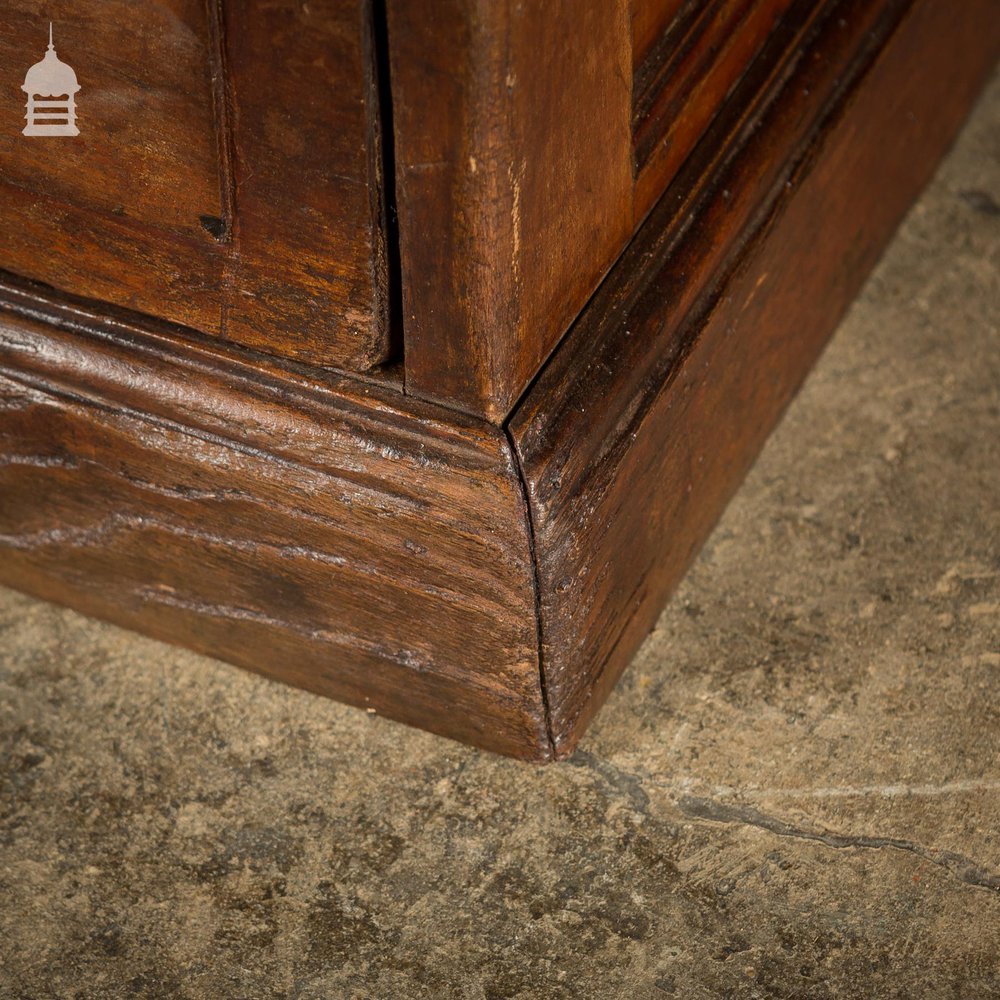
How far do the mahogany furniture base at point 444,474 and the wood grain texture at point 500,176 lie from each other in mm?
49

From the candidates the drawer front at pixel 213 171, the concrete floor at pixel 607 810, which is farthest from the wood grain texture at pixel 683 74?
the concrete floor at pixel 607 810

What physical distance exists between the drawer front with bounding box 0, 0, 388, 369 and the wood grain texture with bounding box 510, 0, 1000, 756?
18 centimetres

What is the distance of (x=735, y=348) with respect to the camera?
137cm

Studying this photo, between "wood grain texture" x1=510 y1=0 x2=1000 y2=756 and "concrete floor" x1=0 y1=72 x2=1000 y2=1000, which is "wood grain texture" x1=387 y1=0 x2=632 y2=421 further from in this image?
"concrete floor" x1=0 y1=72 x2=1000 y2=1000

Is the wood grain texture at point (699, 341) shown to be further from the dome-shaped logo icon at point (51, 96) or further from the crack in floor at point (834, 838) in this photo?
the dome-shaped logo icon at point (51, 96)

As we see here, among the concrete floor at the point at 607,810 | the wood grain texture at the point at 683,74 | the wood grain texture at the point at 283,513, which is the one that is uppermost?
the wood grain texture at the point at 683,74

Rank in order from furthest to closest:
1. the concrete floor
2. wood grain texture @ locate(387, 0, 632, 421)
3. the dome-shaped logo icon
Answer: the concrete floor < the dome-shaped logo icon < wood grain texture @ locate(387, 0, 632, 421)

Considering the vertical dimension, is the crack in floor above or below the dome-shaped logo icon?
below

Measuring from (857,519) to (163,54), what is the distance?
0.84 metres

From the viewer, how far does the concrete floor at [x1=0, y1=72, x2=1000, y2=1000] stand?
119 centimetres

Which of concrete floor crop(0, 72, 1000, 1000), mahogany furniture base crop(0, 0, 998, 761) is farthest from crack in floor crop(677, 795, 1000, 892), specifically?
mahogany furniture base crop(0, 0, 998, 761)

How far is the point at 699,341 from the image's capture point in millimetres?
1269

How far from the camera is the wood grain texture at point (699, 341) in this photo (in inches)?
45.8

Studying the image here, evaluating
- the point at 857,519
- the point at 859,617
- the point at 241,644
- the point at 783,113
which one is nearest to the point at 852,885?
the point at 859,617
